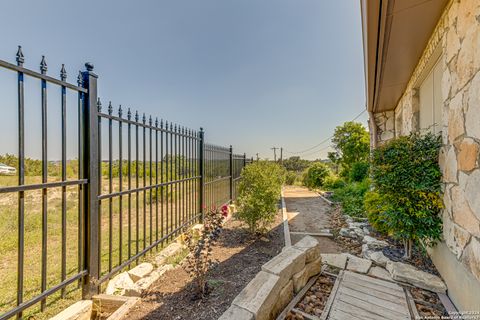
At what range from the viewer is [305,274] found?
2547mm

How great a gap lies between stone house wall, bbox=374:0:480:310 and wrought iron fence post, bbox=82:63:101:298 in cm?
343

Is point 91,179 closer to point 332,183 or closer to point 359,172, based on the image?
point 359,172

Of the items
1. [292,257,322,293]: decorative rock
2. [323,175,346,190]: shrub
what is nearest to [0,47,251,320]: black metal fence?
[292,257,322,293]: decorative rock

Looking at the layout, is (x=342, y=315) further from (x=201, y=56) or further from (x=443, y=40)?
(x=201, y=56)

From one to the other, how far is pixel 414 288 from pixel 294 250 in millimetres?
1472

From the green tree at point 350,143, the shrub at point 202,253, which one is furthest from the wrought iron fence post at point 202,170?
the green tree at point 350,143

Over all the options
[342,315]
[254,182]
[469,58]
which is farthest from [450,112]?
[254,182]

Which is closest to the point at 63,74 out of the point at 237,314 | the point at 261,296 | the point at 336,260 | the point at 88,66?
the point at 88,66

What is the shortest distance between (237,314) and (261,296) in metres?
0.30

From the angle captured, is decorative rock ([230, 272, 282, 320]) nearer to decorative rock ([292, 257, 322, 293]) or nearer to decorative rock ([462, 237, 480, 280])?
decorative rock ([292, 257, 322, 293])

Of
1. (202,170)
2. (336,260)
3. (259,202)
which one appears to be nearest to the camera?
(336,260)

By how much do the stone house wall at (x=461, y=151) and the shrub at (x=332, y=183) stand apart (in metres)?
9.04

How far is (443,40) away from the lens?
2578mm

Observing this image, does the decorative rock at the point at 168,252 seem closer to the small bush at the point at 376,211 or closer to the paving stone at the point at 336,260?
the paving stone at the point at 336,260
